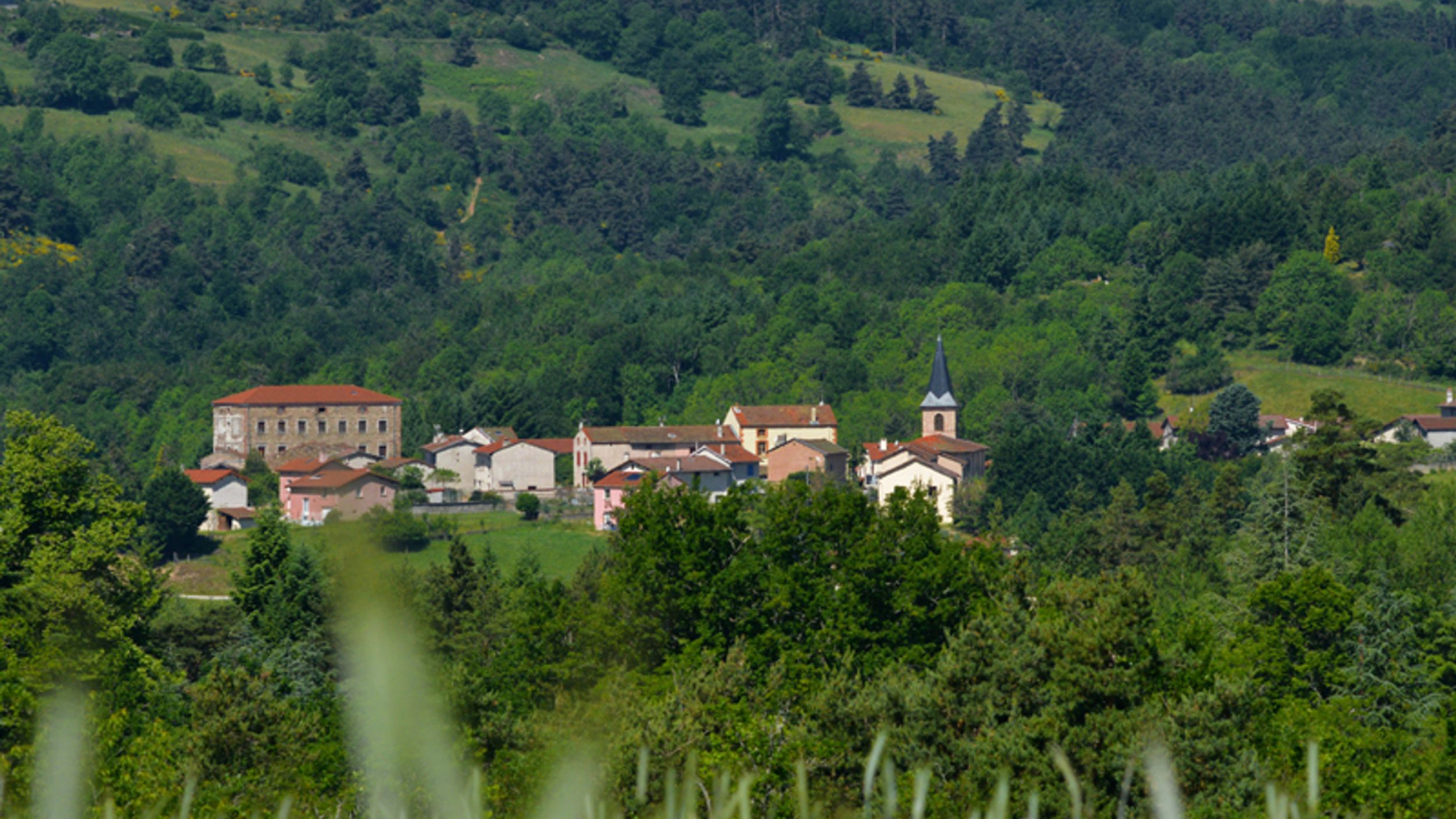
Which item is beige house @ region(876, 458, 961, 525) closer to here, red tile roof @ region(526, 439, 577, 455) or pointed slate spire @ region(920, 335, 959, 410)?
pointed slate spire @ region(920, 335, 959, 410)

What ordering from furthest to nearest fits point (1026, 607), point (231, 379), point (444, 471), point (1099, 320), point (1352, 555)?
1. point (231, 379)
2. point (1099, 320)
3. point (444, 471)
4. point (1352, 555)
5. point (1026, 607)

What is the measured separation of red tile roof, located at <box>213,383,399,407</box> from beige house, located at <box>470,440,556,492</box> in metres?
13.4

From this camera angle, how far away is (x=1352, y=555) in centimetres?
5088

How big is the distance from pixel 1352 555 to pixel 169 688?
31323 millimetres

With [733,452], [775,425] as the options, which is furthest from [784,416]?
[733,452]

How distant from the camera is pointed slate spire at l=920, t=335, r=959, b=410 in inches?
3819

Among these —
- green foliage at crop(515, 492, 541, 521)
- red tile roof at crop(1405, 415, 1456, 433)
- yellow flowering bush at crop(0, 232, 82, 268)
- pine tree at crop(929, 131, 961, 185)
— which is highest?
red tile roof at crop(1405, 415, 1456, 433)

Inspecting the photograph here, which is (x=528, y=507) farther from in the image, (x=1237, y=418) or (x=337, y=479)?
(x=337, y=479)

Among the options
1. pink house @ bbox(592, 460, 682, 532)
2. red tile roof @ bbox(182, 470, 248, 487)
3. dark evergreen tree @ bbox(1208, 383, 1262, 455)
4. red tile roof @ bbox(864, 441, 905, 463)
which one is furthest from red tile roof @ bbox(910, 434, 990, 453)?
red tile roof @ bbox(182, 470, 248, 487)

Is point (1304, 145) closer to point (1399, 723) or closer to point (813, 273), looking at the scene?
point (813, 273)

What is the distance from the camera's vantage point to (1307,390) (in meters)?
96.9

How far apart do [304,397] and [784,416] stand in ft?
87.1

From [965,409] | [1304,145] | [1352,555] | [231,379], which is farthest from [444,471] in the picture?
[1304,145]

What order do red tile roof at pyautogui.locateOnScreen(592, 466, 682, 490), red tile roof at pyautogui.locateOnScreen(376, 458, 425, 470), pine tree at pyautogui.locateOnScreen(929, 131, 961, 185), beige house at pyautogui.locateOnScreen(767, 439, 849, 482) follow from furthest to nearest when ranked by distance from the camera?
pine tree at pyautogui.locateOnScreen(929, 131, 961, 185), red tile roof at pyautogui.locateOnScreen(376, 458, 425, 470), beige house at pyautogui.locateOnScreen(767, 439, 849, 482), red tile roof at pyautogui.locateOnScreen(592, 466, 682, 490)
